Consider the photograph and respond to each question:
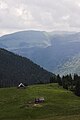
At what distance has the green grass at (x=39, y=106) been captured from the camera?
321 ft

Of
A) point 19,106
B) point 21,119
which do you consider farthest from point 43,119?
point 19,106

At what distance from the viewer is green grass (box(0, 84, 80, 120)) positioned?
97812 mm

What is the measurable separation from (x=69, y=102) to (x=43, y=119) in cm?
2893

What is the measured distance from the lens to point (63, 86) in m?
166

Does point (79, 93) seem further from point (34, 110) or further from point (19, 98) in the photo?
point (34, 110)

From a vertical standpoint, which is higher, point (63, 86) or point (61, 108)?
point (63, 86)

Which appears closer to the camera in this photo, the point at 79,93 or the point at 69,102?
the point at 69,102

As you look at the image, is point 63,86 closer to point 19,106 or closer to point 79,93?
point 79,93

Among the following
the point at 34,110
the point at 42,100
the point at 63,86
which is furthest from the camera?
the point at 63,86

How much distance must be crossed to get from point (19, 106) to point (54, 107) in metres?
12.2

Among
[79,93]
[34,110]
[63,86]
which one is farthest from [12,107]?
[63,86]

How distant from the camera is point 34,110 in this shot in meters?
106

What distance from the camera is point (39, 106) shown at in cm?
11106

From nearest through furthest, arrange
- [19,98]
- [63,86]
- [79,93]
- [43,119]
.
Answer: [43,119] < [19,98] < [79,93] < [63,86]
